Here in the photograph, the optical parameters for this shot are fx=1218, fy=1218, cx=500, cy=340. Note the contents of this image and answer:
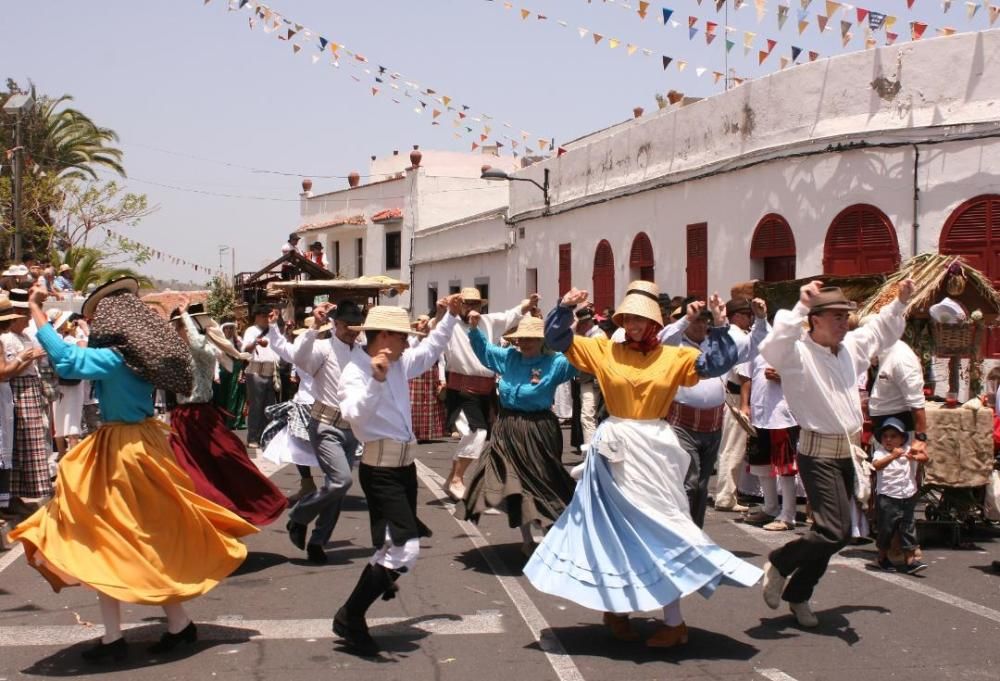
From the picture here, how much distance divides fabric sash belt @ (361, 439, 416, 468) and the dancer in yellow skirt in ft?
2.71

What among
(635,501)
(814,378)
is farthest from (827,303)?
(635,501)

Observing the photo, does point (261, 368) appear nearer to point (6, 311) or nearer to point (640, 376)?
point (6, 311)

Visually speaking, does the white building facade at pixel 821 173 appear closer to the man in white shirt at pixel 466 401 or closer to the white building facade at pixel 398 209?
the man in white shirt at pixel 466 401

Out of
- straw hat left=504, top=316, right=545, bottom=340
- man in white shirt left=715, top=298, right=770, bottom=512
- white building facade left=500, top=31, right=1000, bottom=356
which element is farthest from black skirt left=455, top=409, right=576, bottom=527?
white building facade left=500, top=31, right=1000, bottom=356

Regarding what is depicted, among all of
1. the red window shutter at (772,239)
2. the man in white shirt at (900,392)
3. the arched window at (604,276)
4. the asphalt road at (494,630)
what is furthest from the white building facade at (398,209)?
the asphalt road at (494,630)

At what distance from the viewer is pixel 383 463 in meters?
6.32

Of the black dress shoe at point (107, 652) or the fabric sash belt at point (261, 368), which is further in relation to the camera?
the fabric sash belt at point (261, 368)

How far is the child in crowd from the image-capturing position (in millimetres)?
8391

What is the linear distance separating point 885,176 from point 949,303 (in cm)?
814

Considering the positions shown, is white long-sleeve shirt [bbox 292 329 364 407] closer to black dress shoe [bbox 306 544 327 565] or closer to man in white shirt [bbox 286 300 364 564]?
man in white shirt [bbox 286 300 364 564]

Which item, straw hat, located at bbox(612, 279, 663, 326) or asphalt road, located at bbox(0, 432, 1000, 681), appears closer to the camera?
asphalt road, located at bbox(0, 432, 1000, 681)

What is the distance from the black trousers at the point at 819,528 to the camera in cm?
661

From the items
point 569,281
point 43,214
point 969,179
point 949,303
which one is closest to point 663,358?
point 949,303

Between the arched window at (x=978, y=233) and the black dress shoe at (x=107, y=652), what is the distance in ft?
44.0
